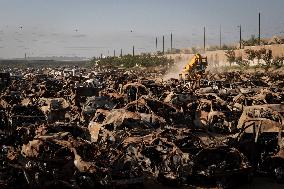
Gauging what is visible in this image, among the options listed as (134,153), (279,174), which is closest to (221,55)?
(279,174)

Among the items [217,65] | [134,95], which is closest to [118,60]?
[217,65]

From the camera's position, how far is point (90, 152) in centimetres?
1102

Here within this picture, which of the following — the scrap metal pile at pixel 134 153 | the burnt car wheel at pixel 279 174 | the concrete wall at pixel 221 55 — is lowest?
the burnt car wheel at pixel 279 174

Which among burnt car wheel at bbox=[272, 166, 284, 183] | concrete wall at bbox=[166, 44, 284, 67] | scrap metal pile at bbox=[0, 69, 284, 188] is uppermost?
concrete wall at bbox=[166, 44, 284, 67]

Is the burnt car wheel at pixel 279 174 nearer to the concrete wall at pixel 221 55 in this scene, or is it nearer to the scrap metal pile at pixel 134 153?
the scrap metal pile at pixel 134 153

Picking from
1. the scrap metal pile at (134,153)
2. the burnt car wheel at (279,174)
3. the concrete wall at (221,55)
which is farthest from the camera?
the concrete wall at (221,55)

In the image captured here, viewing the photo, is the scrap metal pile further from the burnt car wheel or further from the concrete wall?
the concrete wall

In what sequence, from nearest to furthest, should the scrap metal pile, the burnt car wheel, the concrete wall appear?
the scrap metal pile
the burnt car wheel
the concrete wall

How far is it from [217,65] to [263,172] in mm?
68531

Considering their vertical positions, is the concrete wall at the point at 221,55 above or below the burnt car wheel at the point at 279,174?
above

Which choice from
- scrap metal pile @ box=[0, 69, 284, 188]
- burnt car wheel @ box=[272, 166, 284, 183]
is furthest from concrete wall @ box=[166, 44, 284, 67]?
burnt car wheel @ box=[272, 166, 284, 183]

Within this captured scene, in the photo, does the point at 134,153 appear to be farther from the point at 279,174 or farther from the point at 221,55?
the point at 221,55

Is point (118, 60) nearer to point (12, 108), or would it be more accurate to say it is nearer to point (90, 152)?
point (12, 108)

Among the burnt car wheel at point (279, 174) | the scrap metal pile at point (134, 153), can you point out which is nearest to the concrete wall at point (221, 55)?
the scrap metal pile at point (134, 153)
